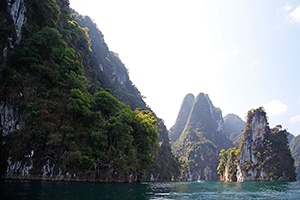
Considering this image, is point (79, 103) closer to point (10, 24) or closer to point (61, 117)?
point (61, 117)

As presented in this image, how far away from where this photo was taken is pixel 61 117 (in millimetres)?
31984

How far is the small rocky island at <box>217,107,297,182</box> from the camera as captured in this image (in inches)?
3625

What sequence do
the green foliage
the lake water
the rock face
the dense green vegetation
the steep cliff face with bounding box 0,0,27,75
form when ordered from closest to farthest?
1. the lake water
2. the steep cliff face with bounding box 0,0,27,75
3. the dense green vegetation
4. the green foliage
5. the rock face

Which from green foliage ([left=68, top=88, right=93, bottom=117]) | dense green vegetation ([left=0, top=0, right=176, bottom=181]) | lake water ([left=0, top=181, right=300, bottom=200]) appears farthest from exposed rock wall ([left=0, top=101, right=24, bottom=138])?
lake water ([left=0, top=181, right=300, bottom=200])

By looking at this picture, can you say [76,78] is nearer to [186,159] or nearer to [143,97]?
[143,97]

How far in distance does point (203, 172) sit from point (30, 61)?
485ft

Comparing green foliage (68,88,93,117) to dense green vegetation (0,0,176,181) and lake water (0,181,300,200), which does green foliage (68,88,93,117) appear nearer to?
dense green vegetation (0,0,176,181)

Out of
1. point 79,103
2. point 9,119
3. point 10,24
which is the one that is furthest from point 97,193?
point 10,24

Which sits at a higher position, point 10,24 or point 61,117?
point 10,24

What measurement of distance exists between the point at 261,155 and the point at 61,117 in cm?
8401

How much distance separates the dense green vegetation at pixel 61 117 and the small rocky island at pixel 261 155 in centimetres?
6539

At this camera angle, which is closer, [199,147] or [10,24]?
[10,24]

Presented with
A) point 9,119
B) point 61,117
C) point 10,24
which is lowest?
point 9,119

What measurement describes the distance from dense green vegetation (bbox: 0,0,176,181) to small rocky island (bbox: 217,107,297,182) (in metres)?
65.4
